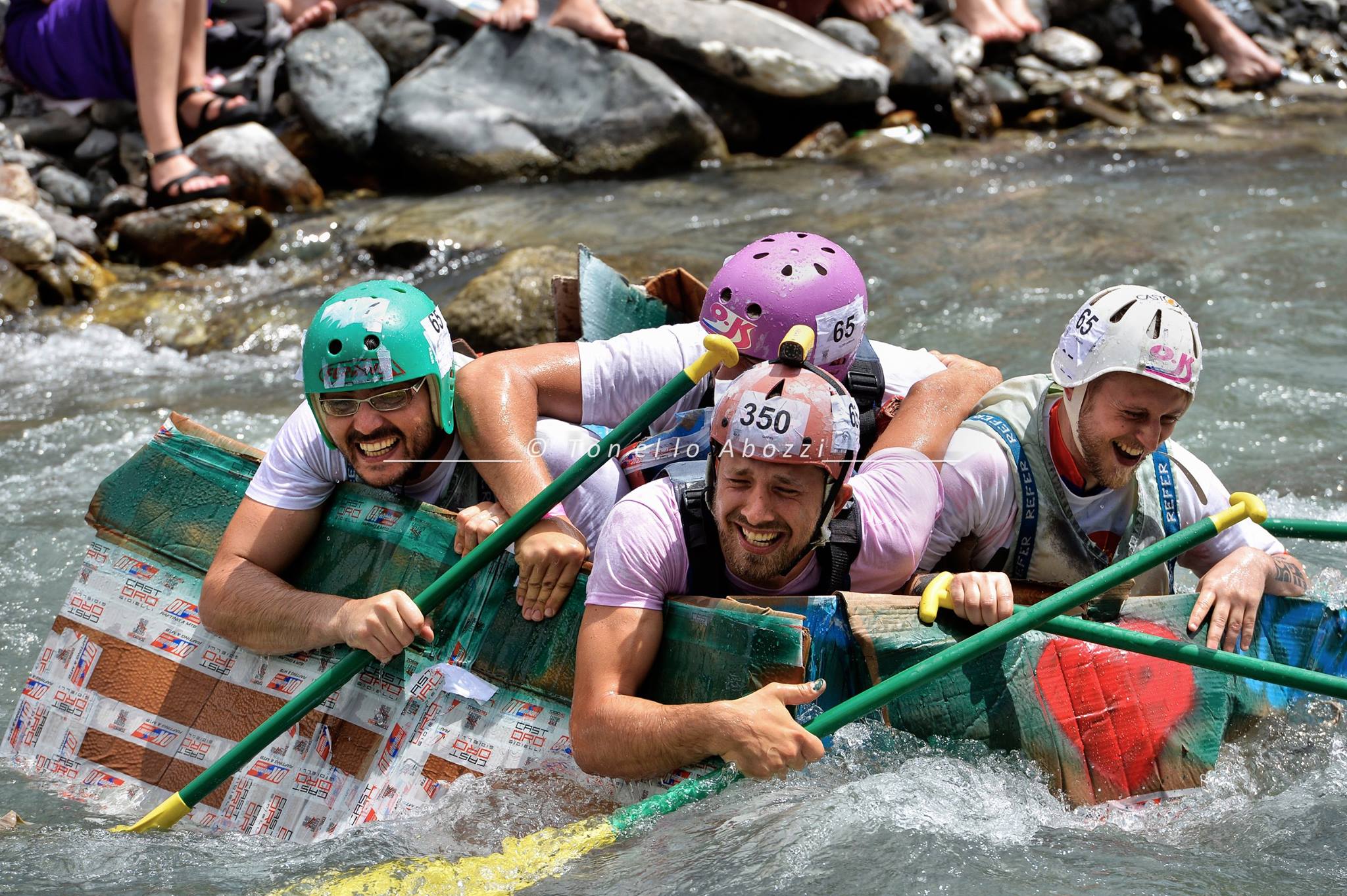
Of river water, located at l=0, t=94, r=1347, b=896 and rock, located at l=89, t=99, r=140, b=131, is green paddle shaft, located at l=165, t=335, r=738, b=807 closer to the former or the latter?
river water, located at l=0, t=94, r=1347, b=896

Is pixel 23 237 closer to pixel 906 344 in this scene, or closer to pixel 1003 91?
pixel 906 344

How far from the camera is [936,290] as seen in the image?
8453mm

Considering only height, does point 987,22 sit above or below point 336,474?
above

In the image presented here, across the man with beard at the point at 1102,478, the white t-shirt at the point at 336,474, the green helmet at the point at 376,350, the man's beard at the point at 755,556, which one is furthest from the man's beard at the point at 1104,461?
the green helmet at the point at 376,350

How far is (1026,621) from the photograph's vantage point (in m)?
3.19

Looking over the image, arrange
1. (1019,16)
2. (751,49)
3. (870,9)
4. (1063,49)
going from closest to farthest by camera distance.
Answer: (751,49) < (870,9) < (1019,16) < (1063,49)

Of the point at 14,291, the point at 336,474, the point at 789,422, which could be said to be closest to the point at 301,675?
the point at 336,474

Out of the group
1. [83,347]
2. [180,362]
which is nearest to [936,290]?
[180,362]

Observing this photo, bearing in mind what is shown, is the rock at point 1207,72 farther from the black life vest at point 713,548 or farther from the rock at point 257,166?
the black life vest at point 713,548

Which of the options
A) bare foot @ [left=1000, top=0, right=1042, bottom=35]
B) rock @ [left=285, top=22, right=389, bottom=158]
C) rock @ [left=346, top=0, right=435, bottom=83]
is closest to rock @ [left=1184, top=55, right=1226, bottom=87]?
bare foot @ [left=1000, top=0, right=1042, bottom=35]

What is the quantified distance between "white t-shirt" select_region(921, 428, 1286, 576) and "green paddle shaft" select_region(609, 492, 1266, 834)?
59 cm

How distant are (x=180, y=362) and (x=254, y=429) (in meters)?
1.29

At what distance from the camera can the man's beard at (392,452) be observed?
3791 mm

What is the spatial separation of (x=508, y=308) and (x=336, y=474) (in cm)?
332
